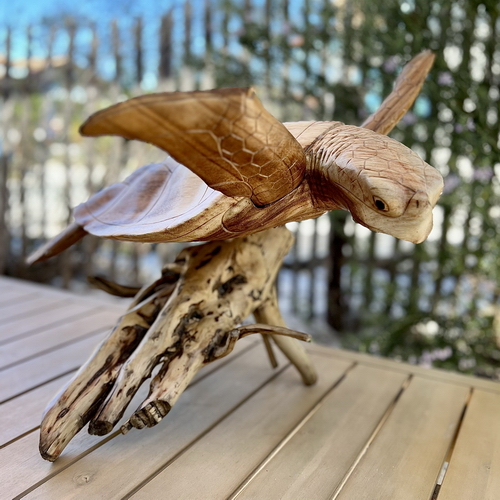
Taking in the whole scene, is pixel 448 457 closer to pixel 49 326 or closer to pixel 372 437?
pixel 372 437

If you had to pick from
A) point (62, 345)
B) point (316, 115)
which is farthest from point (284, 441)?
point (316, 115)

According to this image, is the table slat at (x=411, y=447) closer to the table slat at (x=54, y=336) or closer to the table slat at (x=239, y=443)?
the table slat at (x=239, y=443)

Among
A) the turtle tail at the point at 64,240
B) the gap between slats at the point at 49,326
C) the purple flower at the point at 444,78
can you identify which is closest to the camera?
the turtle tail at the point at 64,240

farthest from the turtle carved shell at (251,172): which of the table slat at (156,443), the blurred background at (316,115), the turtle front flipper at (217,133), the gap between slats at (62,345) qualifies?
the blurred background at (316,115)

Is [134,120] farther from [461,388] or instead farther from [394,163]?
[461,388]

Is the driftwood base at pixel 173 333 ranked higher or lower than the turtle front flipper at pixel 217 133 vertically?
lower

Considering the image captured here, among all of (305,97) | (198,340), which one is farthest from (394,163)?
(305,97)
